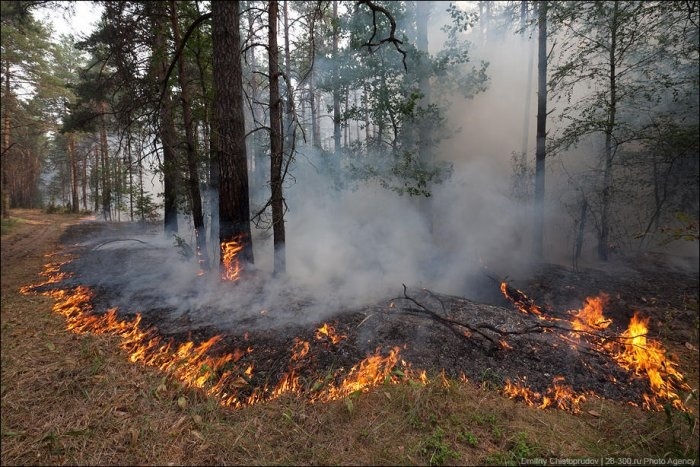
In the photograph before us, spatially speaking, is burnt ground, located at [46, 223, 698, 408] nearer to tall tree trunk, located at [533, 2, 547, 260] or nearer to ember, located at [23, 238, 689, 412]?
ember, located at [23, 238, 689, 412]

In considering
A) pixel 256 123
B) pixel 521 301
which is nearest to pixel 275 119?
pixel 256 123

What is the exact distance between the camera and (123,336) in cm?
509

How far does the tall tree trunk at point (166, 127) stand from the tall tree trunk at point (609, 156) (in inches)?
480

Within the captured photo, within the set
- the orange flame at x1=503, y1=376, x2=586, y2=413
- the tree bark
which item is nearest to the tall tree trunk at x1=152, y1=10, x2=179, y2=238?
the tree bark

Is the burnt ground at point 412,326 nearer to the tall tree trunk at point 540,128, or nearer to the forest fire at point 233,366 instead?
the forest fire at point 233,366

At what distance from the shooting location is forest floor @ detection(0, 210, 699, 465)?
299cm

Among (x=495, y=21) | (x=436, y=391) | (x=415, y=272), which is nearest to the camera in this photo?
(x=436, y=391)

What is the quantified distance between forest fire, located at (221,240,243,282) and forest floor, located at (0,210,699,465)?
2461 millimetres

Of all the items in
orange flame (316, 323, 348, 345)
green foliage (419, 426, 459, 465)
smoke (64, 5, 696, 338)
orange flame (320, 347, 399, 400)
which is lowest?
green foliage (419, 426, 459, 465)

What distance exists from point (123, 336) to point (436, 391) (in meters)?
4.70

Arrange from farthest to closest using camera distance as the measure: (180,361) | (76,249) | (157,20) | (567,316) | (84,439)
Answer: (76,249) → (157,20) → (567,316) → (180,361) → (84,439)

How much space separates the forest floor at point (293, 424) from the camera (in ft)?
9.80

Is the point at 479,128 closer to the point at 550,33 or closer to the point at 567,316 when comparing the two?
the point at 550,33

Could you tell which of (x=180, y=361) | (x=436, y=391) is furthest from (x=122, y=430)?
(x=436, y=391)
